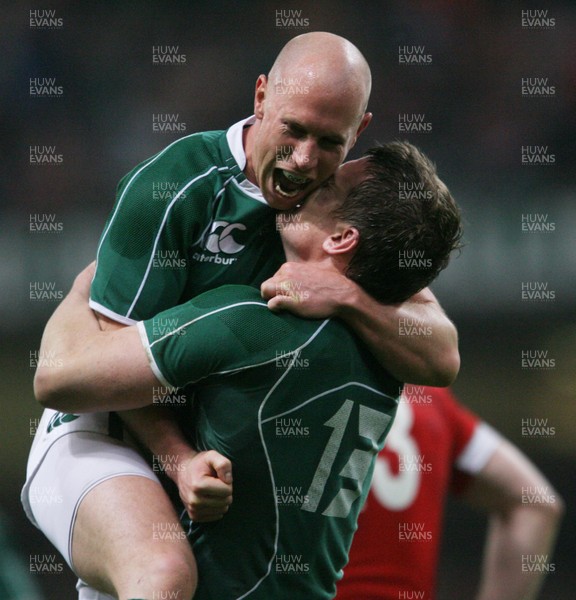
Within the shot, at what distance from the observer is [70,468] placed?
8.57ft

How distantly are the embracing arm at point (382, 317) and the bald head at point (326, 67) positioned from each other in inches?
16.8

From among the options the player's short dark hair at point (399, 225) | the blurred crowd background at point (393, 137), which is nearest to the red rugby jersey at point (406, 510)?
the player's short dark hair at point (399, 225)

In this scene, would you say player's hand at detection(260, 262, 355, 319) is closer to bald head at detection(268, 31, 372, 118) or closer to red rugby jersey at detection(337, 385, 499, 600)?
bald head at detection(268, 31, 372, 118)

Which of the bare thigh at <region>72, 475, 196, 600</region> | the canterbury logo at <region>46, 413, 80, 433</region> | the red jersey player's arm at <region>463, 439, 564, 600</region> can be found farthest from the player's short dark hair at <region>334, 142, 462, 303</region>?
the red jersey player's arm at <region>463, 439, 564, 600</region>

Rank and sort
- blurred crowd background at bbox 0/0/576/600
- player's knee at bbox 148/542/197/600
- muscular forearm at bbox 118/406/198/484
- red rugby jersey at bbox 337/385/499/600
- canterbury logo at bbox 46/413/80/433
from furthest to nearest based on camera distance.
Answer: blurred crowd background at bbox 0/0/576/600, red rugby jersey at bbox 337/385/499/600, canterbury logo at bbox 46/413/80/433, muscular forearm at bbox 118/406/198/484, player's knee at bbox 148/542/197/600

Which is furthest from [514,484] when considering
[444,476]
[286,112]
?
[286,112]

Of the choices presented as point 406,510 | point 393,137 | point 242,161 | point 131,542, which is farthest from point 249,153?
point 393,137

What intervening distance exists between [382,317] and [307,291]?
0.20 m

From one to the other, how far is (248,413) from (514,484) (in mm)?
2046

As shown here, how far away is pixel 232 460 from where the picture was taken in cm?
244

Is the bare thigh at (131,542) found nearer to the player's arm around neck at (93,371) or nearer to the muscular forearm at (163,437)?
the muscular forearm at (163,437)

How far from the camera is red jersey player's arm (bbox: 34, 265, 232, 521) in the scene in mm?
2354

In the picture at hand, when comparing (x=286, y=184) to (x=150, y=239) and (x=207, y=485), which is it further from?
(x=207, y=485)

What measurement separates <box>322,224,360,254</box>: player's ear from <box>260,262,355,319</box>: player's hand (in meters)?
0.06
